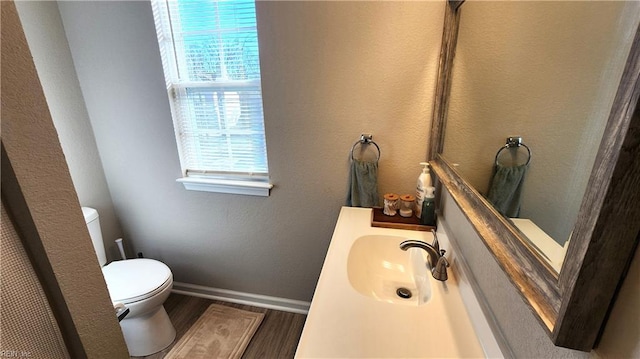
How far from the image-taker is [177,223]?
188 cm

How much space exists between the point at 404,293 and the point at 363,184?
587 millimetres

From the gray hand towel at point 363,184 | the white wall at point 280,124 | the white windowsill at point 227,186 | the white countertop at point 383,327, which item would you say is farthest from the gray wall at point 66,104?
the white countertop at point 383,327

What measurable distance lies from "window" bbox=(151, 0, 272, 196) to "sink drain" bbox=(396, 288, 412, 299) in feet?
3.06

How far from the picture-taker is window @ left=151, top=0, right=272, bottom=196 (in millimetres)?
1466

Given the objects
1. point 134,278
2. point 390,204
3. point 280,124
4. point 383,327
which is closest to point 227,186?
point 280,124

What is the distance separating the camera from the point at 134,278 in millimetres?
1543

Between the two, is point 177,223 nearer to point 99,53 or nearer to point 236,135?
point 236,135

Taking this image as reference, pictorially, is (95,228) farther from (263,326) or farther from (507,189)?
(507,189)

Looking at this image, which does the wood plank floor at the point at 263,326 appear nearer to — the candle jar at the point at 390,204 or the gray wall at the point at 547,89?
the candle jar at the point at 390,204

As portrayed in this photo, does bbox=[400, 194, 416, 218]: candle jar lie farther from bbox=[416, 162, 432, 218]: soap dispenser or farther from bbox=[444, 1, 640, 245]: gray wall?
bbox=[444, 1, 640, 245]: gray wall

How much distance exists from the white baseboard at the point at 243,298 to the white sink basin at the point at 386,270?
2.93 feet

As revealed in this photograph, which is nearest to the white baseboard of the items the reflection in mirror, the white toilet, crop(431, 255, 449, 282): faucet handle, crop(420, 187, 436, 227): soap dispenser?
the white toilet

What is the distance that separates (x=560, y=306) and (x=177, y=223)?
2021mm

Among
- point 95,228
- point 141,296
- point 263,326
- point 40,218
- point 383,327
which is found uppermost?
point 40,218
